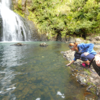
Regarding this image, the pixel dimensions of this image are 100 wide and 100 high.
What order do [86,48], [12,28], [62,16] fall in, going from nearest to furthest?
[86,48] → [12,28] → [62,16]

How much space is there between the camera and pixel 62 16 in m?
23.5

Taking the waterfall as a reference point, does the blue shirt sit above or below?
below

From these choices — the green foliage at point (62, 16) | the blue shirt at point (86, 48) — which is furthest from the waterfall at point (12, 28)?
the blue shirt at point (86, 48)

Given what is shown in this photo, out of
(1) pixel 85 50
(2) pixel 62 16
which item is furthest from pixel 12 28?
(1) pixel 85 50

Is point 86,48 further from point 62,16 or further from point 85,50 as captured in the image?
point 62,16

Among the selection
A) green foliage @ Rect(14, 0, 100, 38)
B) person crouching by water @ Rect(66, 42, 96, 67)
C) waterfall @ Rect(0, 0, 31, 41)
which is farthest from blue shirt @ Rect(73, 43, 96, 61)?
green foliage @ Rect(14, 0, 100, 38)

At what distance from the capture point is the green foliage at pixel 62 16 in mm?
20172

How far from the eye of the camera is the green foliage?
20.2m

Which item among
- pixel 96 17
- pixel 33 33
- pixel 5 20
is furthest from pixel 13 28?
pixel 96 17

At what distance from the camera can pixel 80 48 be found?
9.64 feet

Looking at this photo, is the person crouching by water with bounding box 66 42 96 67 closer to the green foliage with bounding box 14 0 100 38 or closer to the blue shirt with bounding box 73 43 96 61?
the blue shirt with bounding box 73 43 96 61

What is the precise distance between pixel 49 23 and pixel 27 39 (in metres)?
9.58

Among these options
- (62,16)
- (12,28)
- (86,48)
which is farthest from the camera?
(62,16)

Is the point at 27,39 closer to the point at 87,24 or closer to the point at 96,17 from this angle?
the point at 87,24
